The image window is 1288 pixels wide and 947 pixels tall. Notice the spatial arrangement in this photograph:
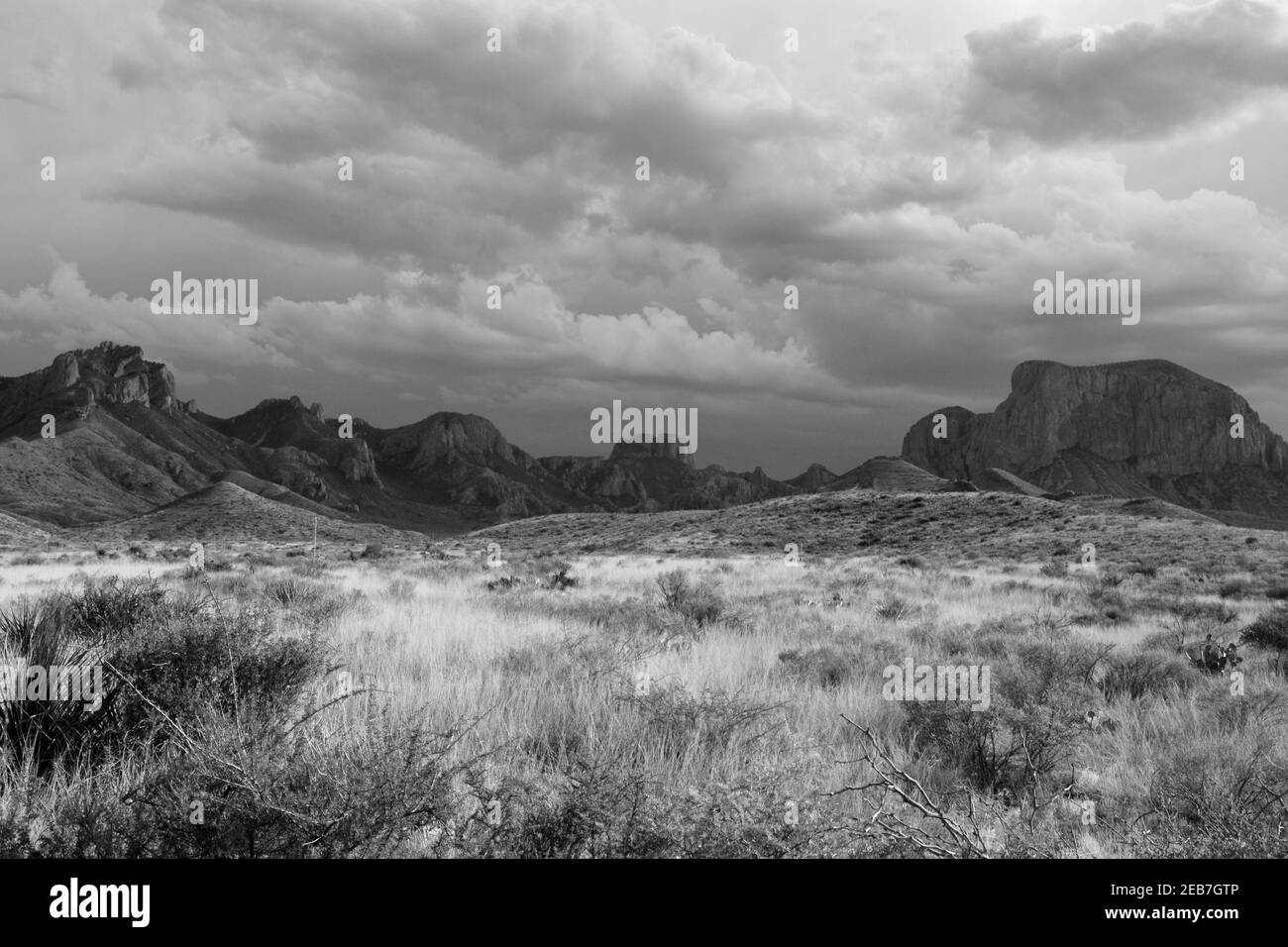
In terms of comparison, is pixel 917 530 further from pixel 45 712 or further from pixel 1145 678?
pixel 45 712

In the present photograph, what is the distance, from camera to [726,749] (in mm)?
5328

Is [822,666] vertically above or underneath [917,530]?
above

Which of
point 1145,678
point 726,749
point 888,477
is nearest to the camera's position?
point 726,749

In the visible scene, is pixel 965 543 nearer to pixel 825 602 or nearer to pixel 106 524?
pixel 825 602

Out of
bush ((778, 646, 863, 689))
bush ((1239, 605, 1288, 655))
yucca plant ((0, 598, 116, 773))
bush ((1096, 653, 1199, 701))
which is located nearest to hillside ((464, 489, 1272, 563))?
bush ((1239, 605, 1288, 655))

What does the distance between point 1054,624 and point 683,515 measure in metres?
78.8

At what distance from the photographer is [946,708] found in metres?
6.32

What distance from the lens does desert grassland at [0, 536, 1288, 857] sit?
3379mm

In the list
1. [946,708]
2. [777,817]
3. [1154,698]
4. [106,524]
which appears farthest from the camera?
[106,524]

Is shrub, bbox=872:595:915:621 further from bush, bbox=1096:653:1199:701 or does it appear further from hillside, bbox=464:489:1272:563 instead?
hillside, bbox=464:489:1272:563

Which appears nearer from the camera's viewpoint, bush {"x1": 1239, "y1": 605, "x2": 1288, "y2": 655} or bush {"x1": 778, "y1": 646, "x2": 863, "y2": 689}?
bush {"x1": 778, "y1": 646, "x2": 863, "y2": 689}

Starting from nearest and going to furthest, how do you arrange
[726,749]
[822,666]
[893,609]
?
[726,749] → [822,666] → [893,609]

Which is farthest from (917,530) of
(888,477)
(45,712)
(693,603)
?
(888,477)

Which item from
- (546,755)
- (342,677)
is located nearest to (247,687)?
(342,677)
